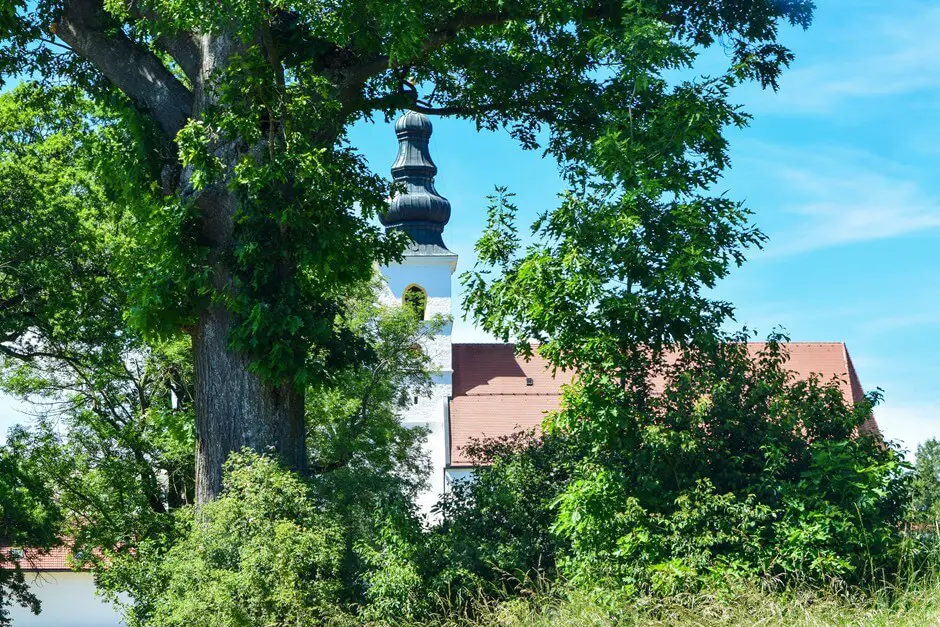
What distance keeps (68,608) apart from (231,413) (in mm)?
34642

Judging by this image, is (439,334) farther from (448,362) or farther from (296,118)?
(296,118)

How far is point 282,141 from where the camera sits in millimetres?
12375

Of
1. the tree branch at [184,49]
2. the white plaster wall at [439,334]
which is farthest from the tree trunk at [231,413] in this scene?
the white plaster wall at [439,334]

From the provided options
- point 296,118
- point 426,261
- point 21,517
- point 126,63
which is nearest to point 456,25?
point 296,118

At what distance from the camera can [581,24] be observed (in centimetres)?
1405

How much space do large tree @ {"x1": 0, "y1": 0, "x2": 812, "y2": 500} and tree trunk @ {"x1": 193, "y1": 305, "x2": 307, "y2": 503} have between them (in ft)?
0.07

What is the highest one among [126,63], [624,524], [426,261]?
[426,261]

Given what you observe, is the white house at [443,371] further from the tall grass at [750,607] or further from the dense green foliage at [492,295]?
the tall grass at [750,607]

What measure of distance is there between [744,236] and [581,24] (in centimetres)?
401

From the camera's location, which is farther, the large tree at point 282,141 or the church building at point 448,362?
the church building at point 448,362

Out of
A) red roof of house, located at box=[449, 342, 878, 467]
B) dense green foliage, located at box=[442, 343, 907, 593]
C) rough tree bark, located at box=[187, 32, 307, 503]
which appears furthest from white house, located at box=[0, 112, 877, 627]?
dense green foliage, located at box=[442, 343, 907, 593]

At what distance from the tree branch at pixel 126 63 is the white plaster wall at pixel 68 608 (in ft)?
91.5

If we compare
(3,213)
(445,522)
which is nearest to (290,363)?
(445,522)

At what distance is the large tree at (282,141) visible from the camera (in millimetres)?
11688
